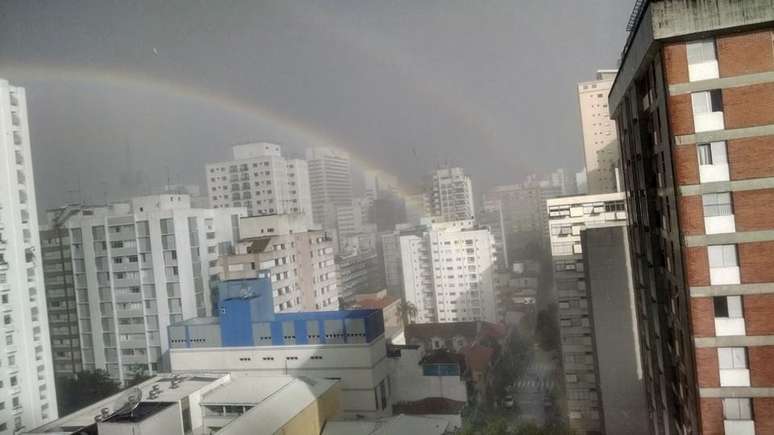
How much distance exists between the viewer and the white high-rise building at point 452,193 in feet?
66.0

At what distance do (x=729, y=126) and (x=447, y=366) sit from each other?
6.36 meters

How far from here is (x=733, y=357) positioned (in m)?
2.58

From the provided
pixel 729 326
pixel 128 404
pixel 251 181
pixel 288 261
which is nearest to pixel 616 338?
pixel 729 326

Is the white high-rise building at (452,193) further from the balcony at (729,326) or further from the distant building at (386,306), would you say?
the balcony at (729,326)

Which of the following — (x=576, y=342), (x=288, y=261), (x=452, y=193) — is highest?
(x=452, y=193)

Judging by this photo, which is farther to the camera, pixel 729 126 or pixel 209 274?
pixel 209 274

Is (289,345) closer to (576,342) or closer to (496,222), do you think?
(576,342)

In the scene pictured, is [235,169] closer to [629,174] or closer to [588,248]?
[588,248]

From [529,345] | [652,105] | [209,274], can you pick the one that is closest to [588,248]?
[652,105]

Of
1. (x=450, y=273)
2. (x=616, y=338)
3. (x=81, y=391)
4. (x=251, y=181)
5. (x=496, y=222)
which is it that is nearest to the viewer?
(x=616, y=338)

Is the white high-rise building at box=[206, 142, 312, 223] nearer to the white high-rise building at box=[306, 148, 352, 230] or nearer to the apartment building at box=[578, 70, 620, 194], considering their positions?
the white high-rise building at box=[306, 148, 352, 230]

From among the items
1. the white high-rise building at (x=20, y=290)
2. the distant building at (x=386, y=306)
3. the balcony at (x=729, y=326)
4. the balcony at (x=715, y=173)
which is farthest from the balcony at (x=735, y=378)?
Answer: the distant building at (x=386, y=306)

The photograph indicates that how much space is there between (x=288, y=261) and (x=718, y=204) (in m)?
10.1

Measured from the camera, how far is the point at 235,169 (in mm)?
19156
